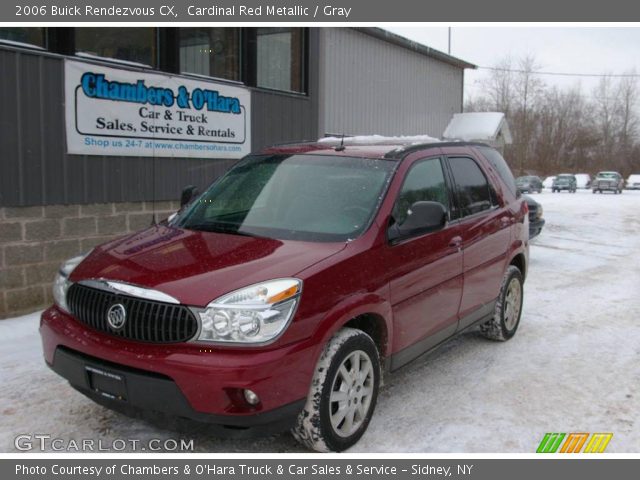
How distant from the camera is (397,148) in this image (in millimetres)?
4547

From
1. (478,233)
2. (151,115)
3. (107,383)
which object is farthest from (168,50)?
(107,383)

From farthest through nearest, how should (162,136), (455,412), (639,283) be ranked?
(639,283) → (162,136) → (455,412)

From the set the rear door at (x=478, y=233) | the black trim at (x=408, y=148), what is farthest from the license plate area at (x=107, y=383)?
the rear door at (x=478, y=233)

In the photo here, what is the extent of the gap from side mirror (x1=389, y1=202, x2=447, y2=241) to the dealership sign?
4.47 m

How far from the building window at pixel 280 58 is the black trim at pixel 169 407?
7306 mm

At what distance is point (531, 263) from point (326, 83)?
5.31m

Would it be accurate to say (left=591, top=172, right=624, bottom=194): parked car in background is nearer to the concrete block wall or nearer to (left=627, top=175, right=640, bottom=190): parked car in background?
(left=627, top=175, right=640, bottom=190): parked car in background

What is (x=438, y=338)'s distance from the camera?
460 centimetres

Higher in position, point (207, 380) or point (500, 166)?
point (500, 166)

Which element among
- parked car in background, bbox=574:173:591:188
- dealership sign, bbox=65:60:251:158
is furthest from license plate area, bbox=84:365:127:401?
parked car in background, bbox=574:173:591:188

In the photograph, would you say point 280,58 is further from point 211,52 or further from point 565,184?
point 565,184

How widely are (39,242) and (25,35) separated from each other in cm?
218
